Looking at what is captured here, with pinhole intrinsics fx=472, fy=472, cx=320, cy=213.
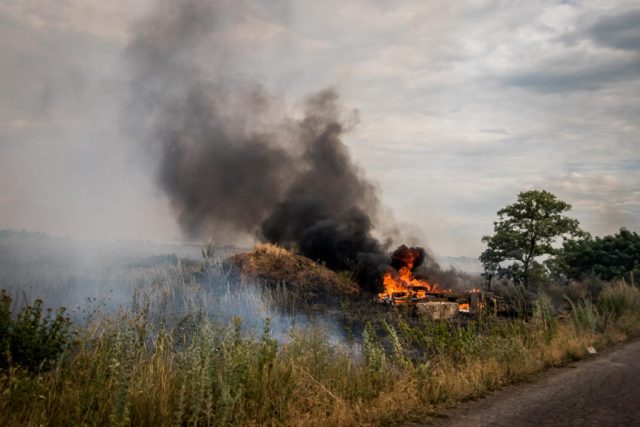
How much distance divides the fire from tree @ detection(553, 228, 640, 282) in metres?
17.5

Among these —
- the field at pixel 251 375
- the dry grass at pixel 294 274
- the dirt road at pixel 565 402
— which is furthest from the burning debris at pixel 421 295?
the field at pixel 251 375

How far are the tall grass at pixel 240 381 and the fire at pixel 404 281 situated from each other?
40.5 feet

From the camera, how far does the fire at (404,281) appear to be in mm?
22891

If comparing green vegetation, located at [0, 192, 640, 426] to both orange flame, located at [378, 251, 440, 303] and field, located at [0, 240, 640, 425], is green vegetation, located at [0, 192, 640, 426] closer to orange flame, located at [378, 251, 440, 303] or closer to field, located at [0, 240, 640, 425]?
field, located at [0, 240, 640, 425]

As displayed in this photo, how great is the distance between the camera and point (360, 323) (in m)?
17.3

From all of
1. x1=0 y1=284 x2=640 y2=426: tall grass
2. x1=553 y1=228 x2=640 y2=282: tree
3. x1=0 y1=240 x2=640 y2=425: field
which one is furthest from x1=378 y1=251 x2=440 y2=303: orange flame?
x1=553 y1=228 x2=640 y2=282: tree

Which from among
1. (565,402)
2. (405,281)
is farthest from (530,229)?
(565,402)

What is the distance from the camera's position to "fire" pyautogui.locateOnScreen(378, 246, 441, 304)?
22891 millimetres

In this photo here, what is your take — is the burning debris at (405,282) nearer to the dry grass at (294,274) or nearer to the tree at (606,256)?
the dry grass at (294,274)

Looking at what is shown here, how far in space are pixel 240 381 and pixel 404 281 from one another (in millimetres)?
21220

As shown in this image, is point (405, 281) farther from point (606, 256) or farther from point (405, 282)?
point (606, 256)

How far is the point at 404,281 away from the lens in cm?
2694

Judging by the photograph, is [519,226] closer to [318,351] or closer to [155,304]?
[155,304]

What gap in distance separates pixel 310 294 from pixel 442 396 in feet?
49.4
